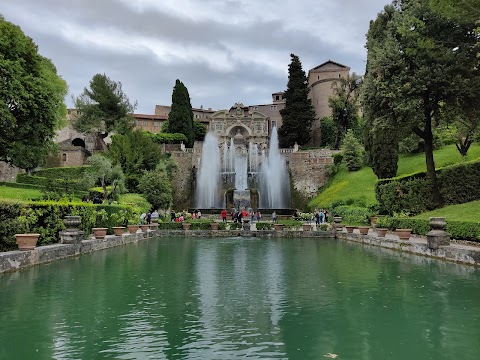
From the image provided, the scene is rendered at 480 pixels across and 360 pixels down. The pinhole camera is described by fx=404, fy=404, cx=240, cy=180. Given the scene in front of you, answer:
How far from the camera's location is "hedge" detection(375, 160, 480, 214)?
2055 cm

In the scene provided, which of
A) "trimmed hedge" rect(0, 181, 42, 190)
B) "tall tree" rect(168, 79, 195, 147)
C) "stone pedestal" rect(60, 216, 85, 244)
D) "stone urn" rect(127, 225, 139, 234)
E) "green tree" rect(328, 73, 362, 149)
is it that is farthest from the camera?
"tall tree" rect(168, 79, 195, 147)

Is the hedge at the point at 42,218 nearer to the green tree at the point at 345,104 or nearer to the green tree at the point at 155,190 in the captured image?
the green tree at the point at 155,190

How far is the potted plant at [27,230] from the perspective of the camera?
10.7 m

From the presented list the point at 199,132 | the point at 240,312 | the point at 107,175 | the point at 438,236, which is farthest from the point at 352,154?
the point at 240,312

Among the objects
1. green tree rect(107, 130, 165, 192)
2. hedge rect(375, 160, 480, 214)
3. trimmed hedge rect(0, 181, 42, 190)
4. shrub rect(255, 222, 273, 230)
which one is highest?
green tree rect(107, 130, 165, 192)

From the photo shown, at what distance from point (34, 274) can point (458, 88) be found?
1887 centimetres

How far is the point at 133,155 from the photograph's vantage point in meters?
42.2

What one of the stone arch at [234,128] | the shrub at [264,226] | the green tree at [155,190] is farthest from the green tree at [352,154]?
the shrub at [264,226]

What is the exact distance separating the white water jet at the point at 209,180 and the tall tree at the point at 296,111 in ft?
43.5

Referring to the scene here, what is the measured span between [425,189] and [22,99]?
24.0m

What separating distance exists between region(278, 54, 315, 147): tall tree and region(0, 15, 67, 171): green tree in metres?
38.9

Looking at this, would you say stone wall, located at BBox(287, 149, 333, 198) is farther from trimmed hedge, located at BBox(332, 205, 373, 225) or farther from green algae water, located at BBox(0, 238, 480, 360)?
green algae water, located at BBox(0, 238, 480, 360)

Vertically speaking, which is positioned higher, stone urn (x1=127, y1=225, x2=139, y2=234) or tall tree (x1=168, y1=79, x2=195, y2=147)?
tall tree (x1=168, y1=79, x2=195, y2=147)

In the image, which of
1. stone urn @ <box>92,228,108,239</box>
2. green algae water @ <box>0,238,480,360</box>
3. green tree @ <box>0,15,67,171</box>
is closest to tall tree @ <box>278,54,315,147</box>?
green tree @ <box>0,15,67,171</box>
